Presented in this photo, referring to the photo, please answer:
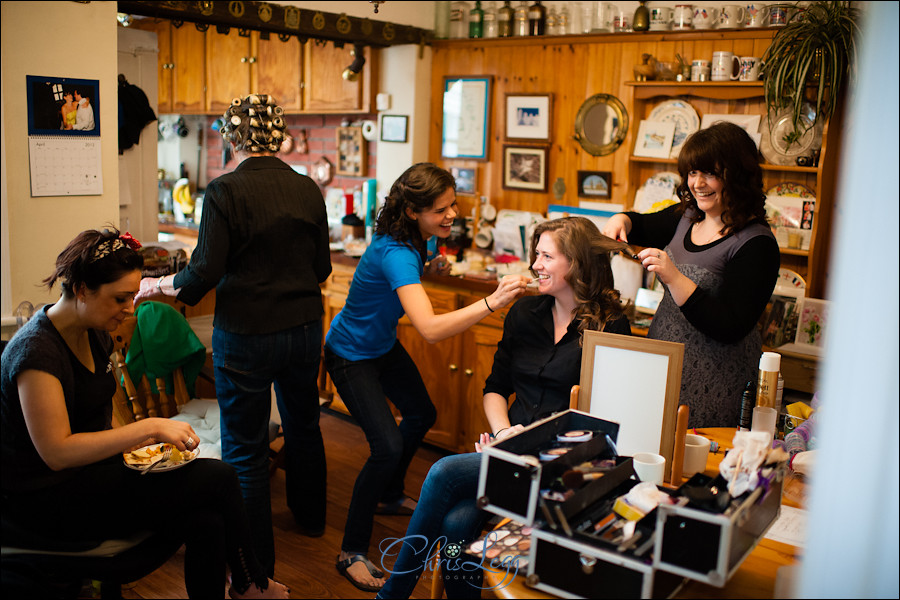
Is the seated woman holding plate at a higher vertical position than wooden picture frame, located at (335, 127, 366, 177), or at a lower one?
lower

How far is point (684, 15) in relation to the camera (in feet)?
11.9

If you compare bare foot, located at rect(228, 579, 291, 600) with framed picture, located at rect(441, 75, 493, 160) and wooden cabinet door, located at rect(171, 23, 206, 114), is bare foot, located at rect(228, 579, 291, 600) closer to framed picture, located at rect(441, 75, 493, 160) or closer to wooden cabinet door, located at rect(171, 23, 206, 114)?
framed picture, located at rect(441, 75, 493, 160)

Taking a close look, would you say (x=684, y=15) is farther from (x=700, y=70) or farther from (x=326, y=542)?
(x=326, y=542)

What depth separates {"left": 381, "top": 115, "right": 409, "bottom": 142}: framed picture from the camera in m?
4.57

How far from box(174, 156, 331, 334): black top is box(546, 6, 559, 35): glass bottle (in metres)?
2.02

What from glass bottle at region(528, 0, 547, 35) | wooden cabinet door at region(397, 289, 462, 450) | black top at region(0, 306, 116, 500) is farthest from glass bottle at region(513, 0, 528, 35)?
black top at region(0, 306, 116, 500)

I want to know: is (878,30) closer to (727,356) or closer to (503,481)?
(503,481)

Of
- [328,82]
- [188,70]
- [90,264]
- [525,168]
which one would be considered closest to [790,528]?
[90,264]

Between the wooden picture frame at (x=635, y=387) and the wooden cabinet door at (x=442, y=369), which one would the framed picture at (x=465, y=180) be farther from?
the wooden picture frame at (x=635, y=387)

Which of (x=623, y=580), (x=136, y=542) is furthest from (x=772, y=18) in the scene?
(x=136, y=542)

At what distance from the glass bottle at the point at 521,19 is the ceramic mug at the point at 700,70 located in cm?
98

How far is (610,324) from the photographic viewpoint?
229cm

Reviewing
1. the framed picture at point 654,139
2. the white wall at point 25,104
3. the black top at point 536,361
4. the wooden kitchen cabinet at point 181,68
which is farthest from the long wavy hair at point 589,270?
the wooden kitchen cabinet at point 181,68

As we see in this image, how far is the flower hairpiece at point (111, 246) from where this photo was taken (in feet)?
6.38
